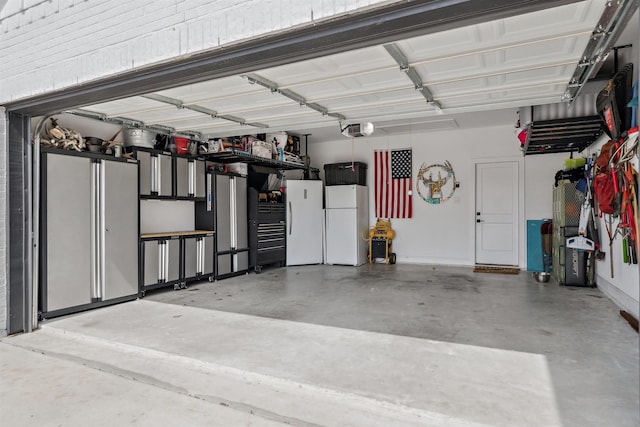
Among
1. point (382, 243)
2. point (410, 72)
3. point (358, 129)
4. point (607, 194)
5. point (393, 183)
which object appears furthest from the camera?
point (393, 183)

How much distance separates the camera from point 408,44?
273 cm

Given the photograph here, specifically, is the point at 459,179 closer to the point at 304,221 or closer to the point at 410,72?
the point at 304,221

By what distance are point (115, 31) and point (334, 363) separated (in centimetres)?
317

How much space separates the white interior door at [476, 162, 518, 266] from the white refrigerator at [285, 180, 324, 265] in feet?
11.3

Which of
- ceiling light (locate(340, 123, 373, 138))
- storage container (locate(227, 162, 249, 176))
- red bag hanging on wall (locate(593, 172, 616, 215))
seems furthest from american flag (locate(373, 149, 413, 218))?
red bag hanging on wall (locate(593, 172, 616, 215))

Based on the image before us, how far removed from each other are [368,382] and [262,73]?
8.58ft

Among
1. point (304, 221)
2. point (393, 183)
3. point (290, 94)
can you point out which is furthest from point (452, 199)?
point (290, 94)

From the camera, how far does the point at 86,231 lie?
4.50 m

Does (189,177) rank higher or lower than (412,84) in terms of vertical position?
lower

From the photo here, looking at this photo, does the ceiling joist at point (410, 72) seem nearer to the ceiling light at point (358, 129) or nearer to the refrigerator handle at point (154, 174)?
the ceiling light at point (358, 129)

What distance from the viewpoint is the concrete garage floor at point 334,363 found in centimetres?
221

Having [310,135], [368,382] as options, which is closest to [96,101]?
[368,382]

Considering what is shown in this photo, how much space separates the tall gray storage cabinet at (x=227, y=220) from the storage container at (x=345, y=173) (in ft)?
7.41

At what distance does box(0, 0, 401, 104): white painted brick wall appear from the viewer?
7.38 ft
